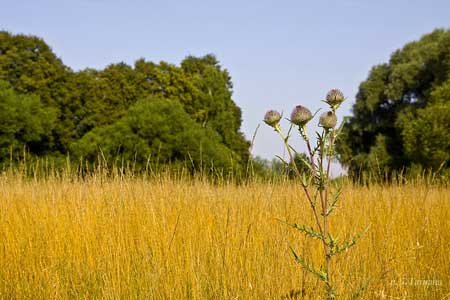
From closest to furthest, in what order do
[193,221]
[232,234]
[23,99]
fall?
[232,234] → [193,221] → [23,99]

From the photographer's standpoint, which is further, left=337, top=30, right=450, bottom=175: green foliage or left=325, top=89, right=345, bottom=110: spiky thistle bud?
left=337, top=30, right=450, bottom=175: green foliage

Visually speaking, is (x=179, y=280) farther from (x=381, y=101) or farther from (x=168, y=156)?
(x=381, y=101)

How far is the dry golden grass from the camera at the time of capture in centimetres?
276

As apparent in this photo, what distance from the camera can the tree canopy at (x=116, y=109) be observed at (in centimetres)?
1580

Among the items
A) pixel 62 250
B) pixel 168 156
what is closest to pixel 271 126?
pixel 62 250

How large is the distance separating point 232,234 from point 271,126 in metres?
1.46

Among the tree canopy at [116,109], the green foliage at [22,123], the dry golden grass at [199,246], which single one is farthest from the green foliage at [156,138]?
the dry golden grass at [199,246]

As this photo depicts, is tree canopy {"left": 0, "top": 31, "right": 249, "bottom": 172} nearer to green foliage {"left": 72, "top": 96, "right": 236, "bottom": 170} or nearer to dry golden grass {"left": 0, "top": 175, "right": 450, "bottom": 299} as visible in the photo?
green foliage {"left": 72, "top": 96, "right": 236, "bottom": 170}

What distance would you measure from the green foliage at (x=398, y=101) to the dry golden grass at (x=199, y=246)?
13.8 meters

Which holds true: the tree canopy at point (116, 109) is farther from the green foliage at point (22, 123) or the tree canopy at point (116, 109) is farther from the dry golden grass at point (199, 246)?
the dry golden grass at point (199, 246)

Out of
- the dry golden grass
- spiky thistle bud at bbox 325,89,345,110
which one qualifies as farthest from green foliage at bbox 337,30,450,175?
spiky thistle bud at bbox 325,89,345,110

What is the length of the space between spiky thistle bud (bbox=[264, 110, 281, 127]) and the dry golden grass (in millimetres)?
896

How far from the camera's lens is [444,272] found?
3.24m

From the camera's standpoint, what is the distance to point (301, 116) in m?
1.78
